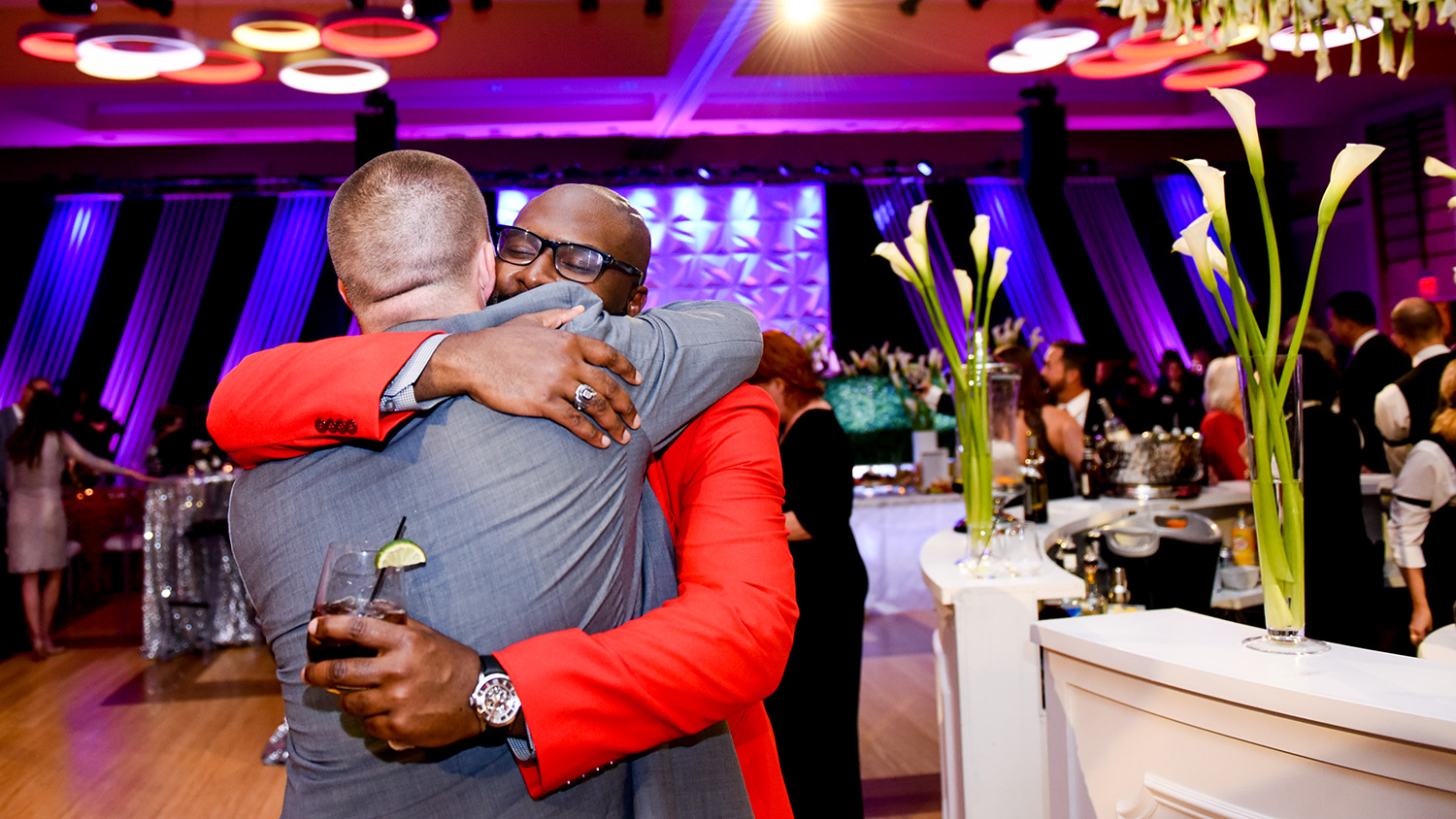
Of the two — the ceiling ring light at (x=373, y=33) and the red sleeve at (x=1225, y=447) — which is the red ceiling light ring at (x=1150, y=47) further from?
the ceiling ring light at (x=373, y=33)

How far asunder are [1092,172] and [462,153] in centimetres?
728

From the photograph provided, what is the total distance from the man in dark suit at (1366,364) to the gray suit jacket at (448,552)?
5.55 meters

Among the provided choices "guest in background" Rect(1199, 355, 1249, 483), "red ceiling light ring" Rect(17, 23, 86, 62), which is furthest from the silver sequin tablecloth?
"guest in background" Rect(1199, 355, 1249, 483)

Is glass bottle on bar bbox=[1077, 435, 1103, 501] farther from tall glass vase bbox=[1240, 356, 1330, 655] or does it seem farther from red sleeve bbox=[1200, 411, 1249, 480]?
tall glass vase bbox=[1240, 356, 1330, 655]

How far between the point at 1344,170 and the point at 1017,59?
5.86m

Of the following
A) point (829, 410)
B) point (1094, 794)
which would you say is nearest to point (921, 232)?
point (829, 410)

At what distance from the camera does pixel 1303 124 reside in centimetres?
1121

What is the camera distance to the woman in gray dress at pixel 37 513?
6.03 metres

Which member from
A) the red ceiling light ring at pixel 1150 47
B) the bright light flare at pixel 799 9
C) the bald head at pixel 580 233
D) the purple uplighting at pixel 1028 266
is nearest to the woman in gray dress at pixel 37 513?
the bright light flare at pixel 799 9

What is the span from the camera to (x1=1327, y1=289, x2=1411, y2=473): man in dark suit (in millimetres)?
5324

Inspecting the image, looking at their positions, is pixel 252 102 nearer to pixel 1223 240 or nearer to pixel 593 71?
A: pixel 593 71

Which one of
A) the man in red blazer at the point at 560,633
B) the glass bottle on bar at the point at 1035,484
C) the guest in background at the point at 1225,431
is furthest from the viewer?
the guest in background at the point at 1225,431

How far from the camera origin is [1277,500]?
5.28ft

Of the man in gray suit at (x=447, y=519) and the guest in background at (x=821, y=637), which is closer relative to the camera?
the man in gray suit at (x=447, y=519)
